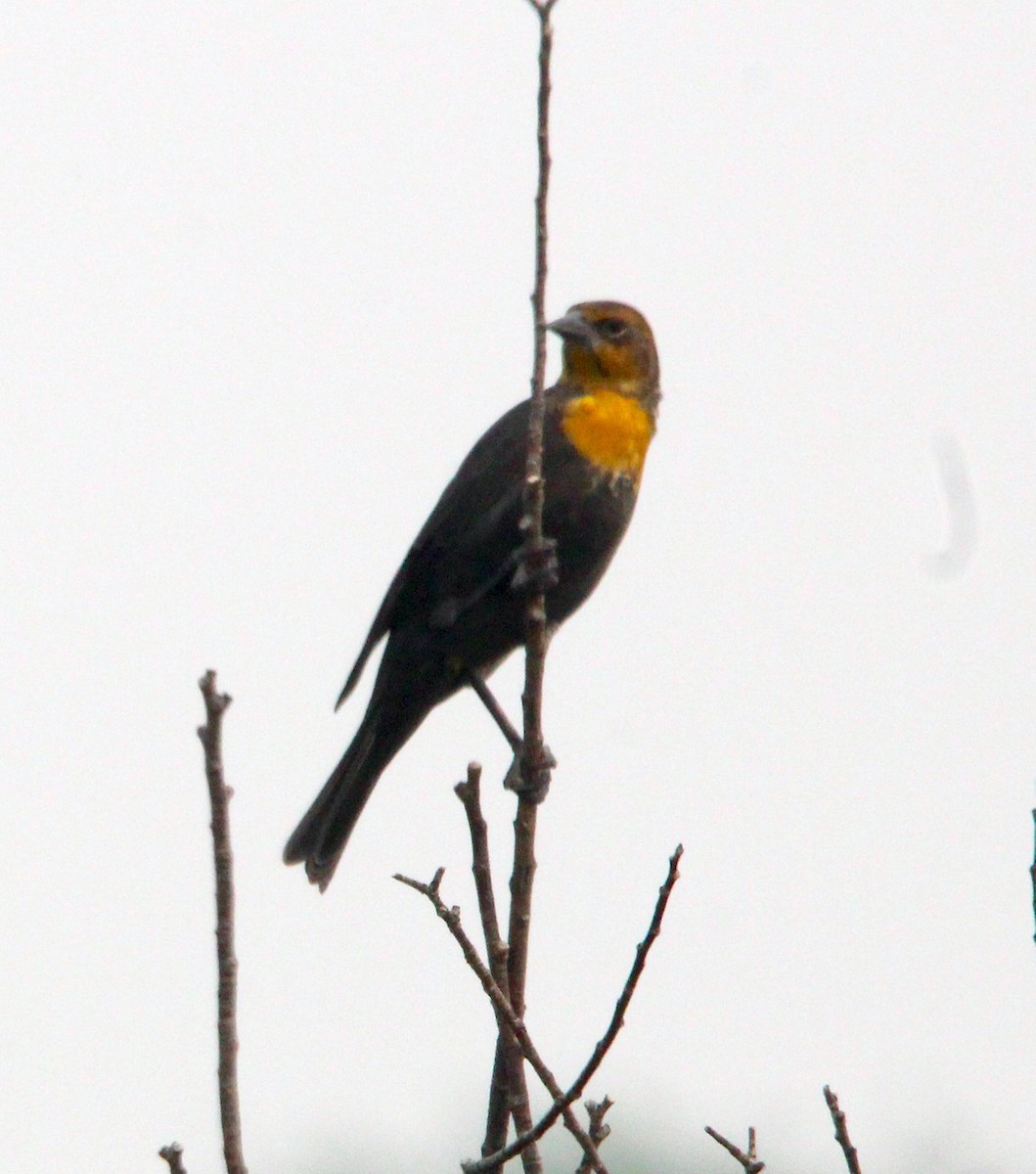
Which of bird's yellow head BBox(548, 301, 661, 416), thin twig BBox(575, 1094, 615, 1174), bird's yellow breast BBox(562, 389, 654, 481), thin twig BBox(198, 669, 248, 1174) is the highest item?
bird's yellow head BBox(548, 301, 661, 416)

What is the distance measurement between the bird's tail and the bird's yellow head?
1.21 metres

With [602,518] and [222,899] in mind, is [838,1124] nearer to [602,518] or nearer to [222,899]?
[222,899]

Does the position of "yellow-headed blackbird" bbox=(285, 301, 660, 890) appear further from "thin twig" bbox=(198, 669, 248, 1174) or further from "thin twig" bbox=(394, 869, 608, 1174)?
"thin twig" bbox=(198, 669, 248, 1174)

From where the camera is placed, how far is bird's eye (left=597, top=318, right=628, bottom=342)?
5988 mm

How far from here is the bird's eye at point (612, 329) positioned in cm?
599

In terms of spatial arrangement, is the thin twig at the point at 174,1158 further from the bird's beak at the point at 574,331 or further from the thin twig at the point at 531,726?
the bird's beak at the point at 574,331

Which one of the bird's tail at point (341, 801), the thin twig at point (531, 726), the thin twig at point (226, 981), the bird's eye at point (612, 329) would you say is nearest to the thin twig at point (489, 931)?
the thin twig at point (531, 726)

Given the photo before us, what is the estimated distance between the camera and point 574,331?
5.92 m

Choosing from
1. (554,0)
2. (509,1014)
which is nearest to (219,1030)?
(509,1014)

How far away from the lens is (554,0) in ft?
9.15

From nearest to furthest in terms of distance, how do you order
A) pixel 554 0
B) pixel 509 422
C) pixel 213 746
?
pixel 213 746 < pixel 554 0 < pixel 509 422

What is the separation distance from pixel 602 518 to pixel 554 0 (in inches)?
110

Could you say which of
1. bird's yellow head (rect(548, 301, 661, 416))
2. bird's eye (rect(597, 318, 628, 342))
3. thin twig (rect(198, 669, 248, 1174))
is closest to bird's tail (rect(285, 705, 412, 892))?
bird's yellow head (rect(548, 301, 661, 416))

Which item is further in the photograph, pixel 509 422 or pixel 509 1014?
pixel 509 422
